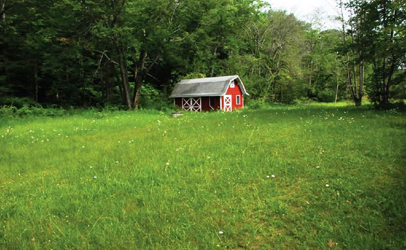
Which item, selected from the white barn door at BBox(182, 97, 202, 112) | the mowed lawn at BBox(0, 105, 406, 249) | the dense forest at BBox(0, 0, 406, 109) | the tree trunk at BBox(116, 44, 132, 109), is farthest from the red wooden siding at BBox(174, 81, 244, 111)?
the mowed lawn at BBox(0, 105, 406, 249)

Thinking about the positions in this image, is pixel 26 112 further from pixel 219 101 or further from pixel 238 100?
pixel 238 100

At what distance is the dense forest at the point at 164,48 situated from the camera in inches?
761

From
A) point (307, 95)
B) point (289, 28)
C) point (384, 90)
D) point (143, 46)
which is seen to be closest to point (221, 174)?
point (384, 90)

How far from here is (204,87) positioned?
31078 millimetres

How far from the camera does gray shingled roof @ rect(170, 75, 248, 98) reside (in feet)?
98.3

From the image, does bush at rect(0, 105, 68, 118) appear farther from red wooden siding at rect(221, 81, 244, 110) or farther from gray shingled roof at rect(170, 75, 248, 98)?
red wooden siding at rect(221, 81, 244, 110)

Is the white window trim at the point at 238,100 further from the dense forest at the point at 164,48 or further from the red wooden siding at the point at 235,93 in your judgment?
the dense forest at the point at 164,48

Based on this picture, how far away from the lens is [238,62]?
40531mm

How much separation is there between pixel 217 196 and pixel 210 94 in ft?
83.5

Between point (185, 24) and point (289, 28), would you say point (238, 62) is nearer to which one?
point (289, 28)

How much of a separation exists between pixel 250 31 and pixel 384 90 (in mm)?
28501

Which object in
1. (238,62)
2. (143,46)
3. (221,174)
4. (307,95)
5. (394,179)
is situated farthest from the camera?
(307,95)

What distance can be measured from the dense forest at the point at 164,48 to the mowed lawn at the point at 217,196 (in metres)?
12.4

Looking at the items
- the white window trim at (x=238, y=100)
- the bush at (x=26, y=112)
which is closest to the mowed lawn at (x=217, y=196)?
the bush at (x=26, y=112)
